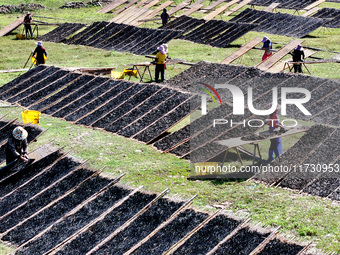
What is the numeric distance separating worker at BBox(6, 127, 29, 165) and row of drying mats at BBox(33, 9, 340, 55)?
14127 millimetres

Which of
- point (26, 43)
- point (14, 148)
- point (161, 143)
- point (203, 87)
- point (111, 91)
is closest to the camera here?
point (14, 148)

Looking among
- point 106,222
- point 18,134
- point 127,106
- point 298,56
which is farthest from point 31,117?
point 298,56

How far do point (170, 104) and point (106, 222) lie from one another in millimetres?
6454

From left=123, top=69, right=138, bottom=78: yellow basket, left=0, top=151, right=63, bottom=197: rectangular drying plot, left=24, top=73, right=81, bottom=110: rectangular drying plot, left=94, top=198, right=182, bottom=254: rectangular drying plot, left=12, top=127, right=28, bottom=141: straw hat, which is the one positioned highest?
left=12, top=127, right=28, bottom=141: straw hat

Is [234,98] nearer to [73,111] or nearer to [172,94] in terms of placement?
[172,94]

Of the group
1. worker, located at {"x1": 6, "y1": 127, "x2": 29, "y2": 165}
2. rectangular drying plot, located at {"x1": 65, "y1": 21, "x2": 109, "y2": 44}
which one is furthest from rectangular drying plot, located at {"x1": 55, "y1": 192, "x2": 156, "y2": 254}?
rectangular drying plot, located at {"x1": 65, "y1": 21, "x2": 109, "y2": 44}

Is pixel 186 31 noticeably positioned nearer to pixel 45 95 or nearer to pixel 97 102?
pixel 45 95

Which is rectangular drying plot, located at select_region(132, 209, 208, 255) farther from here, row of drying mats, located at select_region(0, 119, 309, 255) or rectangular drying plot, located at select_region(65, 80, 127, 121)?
rectangular drying plot, located at select_region(65, 80, 127, 121)

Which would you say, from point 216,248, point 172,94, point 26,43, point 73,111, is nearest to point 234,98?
point 172,94

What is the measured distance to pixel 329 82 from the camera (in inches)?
679

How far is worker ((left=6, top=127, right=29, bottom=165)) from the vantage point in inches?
484

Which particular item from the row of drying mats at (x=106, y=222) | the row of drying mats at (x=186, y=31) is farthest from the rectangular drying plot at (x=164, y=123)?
the row of drying mats at (x=186, y=31)

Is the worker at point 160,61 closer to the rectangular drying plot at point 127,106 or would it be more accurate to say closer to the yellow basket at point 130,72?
the yellow basket at point 130,72

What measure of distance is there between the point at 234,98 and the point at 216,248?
345 inches
